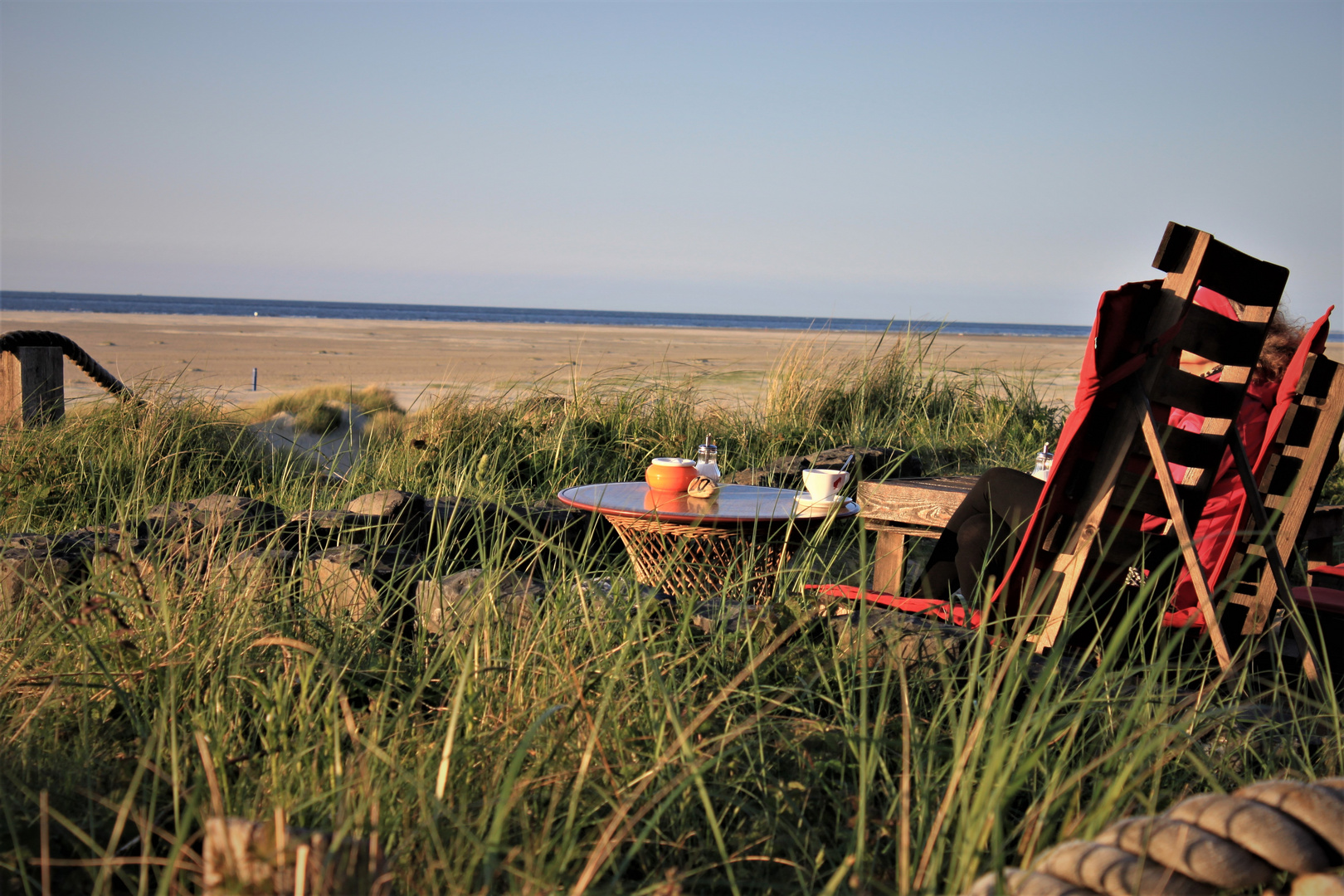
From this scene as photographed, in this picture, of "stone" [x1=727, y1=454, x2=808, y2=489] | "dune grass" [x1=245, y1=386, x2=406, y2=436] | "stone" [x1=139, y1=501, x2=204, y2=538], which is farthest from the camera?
"dune grass" [x1=245, y1=386, x2=406, y2=436]

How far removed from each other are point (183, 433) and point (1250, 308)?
4349 mm

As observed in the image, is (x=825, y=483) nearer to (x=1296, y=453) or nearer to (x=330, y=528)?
(x=1296, y=453)

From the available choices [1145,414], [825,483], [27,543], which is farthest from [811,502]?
[27,543]

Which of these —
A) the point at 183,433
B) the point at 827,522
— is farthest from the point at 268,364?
the point at 827,522

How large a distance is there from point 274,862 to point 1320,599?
2.90 m

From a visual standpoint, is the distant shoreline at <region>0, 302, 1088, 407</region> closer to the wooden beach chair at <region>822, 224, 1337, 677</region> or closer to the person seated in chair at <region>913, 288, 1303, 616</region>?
the person seated in chair at <region>913, 288, 1303, 616</region>

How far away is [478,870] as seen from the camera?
50.1 inches

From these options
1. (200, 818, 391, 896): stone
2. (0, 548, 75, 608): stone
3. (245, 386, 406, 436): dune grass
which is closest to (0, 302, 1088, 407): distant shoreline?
(245, 386, 406, 436): dune grass

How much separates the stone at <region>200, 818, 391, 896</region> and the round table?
1.80 metres

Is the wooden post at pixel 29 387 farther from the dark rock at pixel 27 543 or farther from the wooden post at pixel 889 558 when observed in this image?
the wooden post at pixel 889 558

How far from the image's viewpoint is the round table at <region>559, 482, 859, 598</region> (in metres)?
2.87

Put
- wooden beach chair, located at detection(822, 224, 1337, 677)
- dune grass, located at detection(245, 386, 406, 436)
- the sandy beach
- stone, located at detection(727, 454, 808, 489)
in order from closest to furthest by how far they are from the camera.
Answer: wooden beach chair, located at detection(822, 224, 1337, 677)
stone, located at detection(727, 454, 808, 489)
dune grass, located at detection(245, 386, 406, 436)
the sandy beach

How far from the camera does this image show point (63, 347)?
5.18 metres

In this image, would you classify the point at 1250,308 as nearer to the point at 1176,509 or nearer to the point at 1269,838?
the point at 1176,509
